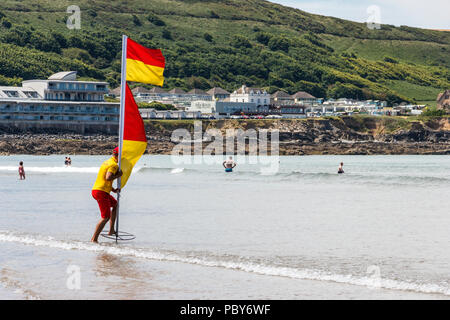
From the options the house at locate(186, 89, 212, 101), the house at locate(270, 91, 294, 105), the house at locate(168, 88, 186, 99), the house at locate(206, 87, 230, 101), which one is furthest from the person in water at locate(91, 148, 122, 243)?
the house at locate(270, 91, 294, 105)

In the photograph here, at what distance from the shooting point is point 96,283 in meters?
12.8

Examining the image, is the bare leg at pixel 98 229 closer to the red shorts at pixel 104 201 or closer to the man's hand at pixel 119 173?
the red shorts at pixel 104 201

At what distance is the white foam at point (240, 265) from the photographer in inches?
498

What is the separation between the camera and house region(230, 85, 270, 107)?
172375mm

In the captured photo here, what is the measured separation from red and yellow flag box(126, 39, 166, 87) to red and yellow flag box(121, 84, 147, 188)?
419 millimetres

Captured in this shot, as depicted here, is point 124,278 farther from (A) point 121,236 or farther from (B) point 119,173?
(A) point 121,236

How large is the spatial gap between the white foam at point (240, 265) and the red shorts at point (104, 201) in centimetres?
89

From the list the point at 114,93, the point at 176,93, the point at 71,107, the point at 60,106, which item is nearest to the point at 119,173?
the point at 60,106

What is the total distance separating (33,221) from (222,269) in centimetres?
986

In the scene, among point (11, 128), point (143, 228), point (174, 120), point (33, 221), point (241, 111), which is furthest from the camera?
point (241, 111)

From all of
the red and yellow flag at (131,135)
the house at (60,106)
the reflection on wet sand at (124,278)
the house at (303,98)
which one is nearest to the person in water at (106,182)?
the red and yellow flag at (131,135)

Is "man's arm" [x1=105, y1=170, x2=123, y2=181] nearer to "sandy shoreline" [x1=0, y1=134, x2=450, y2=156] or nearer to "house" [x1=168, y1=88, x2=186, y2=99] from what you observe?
"sandy shoreline" [x1=0, y1=134, x2=450, y2=156]
